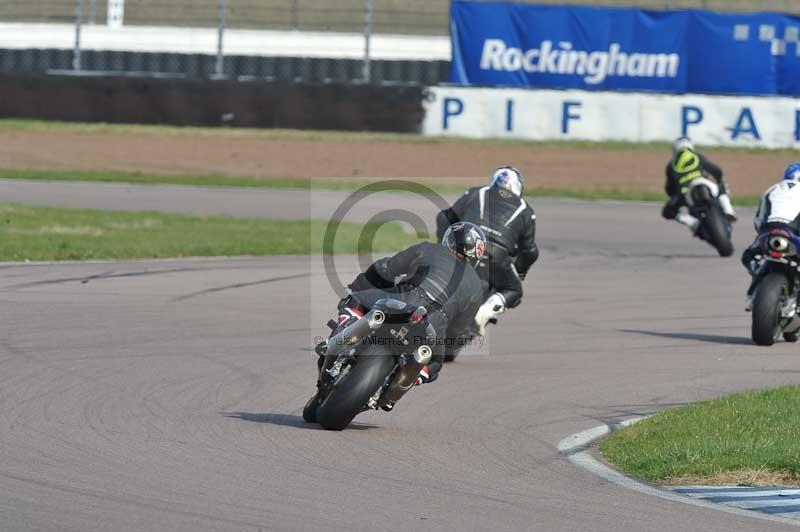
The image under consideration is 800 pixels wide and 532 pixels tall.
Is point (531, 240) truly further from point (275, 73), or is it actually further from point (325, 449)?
point (275, 73)

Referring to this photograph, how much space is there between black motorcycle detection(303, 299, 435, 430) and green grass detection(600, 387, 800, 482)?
3.91ft

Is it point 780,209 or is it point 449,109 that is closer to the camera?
point 780,209

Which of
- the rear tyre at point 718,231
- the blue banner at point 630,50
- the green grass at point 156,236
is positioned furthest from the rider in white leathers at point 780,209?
the blue banner at point 630,50

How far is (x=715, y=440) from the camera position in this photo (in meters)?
8.35

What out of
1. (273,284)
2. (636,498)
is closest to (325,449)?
(636,498)

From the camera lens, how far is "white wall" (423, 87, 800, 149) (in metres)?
29.2

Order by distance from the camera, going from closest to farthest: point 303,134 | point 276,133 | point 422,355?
point 422,355
point 276,133
point 303,134

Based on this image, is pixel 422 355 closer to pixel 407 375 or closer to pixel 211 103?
pixel 407 375

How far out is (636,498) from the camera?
23.0 feet

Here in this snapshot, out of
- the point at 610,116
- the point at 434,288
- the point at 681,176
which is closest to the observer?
the point at 434,288

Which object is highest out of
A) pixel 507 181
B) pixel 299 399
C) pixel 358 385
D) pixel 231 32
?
pixel 231 32

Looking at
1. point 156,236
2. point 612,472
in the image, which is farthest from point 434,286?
point 156,236

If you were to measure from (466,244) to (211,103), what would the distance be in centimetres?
2134

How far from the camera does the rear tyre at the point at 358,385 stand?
8164mm
